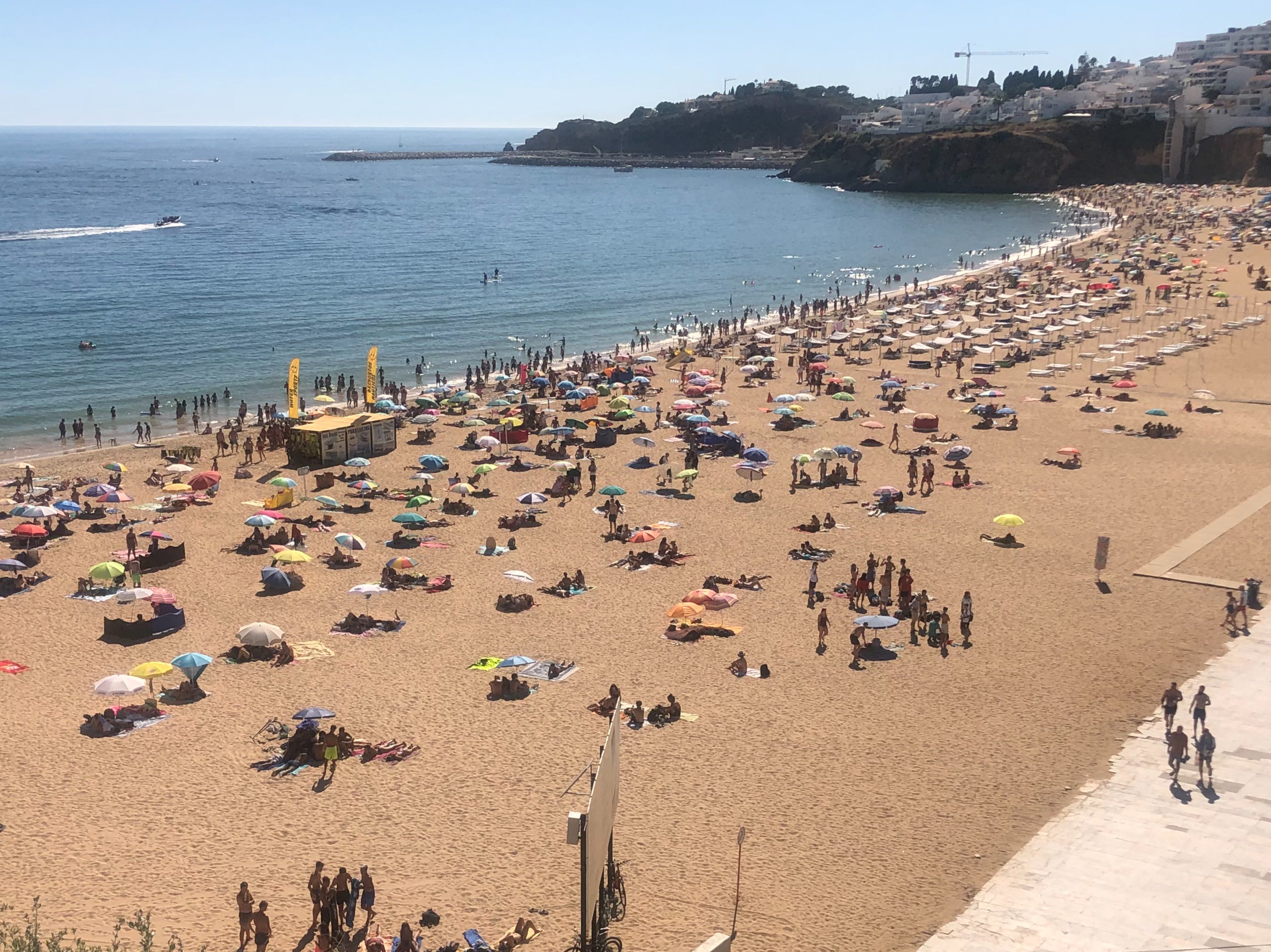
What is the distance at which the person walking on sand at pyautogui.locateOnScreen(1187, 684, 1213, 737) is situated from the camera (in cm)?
1585

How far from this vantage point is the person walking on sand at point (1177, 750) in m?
15.4

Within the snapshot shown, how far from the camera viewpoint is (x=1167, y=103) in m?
147

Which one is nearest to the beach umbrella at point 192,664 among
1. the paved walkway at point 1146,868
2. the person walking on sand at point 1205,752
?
the paved walkway at point 1146,868

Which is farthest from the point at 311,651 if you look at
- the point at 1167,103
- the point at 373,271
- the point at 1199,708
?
the point at 1167,103

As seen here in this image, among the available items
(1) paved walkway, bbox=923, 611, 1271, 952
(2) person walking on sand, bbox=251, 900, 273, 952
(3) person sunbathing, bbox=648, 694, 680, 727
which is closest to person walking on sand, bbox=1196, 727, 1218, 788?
(1) paved walkway, bbox=923, 611, 1271, 952

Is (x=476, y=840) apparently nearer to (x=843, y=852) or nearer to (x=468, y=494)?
(x=843, y=852)

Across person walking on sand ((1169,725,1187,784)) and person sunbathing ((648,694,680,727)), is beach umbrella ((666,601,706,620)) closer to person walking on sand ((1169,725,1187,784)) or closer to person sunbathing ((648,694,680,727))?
person sunbathing ((648,694,680,727))

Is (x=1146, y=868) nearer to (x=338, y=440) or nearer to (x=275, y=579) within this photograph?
(x=275, y=579)

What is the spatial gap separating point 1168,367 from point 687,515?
81.6 feet

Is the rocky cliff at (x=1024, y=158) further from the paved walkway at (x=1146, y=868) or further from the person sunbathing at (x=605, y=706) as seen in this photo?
the person sunbathing at (x=605, y=706)

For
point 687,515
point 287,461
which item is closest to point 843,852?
point 687,515

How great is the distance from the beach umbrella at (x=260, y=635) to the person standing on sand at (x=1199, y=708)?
557 inches

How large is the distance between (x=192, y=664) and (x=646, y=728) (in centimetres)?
727

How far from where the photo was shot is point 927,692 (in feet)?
60.3
